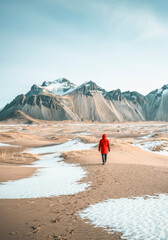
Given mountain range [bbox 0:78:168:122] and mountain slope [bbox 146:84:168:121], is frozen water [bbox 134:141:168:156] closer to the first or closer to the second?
mountain range [bbox 0:78:168:122]

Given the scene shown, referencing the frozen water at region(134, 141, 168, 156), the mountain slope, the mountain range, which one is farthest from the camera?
the mountain slope

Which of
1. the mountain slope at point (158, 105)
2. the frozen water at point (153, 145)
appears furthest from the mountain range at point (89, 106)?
the frozen water at point (153, 145)

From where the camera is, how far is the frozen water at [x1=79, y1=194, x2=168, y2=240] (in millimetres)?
3215

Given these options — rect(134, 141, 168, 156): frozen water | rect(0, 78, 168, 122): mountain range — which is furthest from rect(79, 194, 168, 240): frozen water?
rect(0, 78, 168, 122): mountain range

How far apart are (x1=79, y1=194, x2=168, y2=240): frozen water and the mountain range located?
108 meters

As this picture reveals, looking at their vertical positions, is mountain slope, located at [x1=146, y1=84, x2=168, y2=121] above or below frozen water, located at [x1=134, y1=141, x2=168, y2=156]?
above

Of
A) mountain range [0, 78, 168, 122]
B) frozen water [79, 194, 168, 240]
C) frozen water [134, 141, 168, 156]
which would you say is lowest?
frozen water [134, 141, 168, 156]

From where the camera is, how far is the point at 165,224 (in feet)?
11.4

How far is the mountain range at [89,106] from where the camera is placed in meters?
117

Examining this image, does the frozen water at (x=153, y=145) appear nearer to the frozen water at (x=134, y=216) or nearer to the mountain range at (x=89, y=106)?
the frozen water at (x=134, y=216)

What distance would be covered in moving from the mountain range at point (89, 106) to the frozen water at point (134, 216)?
354 feet

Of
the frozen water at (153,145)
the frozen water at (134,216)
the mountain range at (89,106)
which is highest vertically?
the mountain range at (89,106)

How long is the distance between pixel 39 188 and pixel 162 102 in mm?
172118

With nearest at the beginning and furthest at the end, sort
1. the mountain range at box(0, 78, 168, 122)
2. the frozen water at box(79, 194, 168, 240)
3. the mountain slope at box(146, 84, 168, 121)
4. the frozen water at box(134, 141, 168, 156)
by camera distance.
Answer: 1. the frozen water at box(79, 194, 168, 240)
2. the frozen water at box(134, 141, 168, 156)
3. the mountain range at box(0, 78, 168, 122)
4. the mountain slope at box(146, 84, 168, 121)
